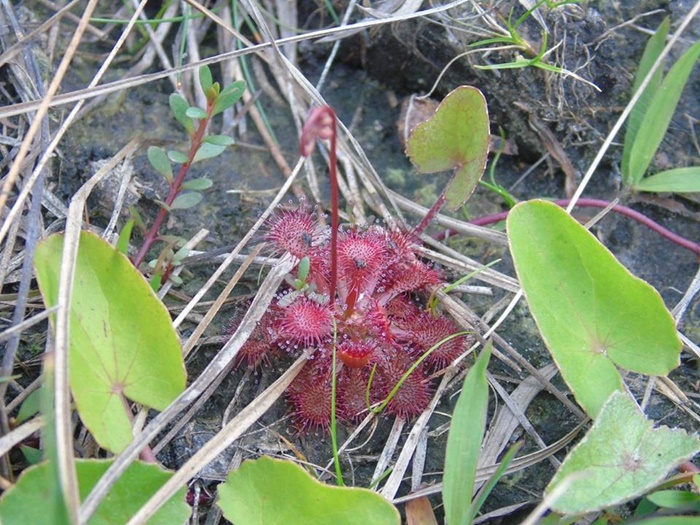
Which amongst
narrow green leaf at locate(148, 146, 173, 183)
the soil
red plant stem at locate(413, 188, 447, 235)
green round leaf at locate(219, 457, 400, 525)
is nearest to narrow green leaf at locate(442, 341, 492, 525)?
green round leaf at locate(219, 457, 400, 525)

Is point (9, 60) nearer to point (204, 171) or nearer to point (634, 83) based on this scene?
point (204, 171)

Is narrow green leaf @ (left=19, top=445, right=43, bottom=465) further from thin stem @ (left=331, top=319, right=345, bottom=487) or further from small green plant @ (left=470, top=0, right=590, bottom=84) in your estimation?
small green plant @ (left=470, top=0, right=590, bottom=84)

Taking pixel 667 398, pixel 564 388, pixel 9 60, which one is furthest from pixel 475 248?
pixel 9 60

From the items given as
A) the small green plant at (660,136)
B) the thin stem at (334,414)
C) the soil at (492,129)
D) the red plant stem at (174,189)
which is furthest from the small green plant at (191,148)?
the small green plant at (660,136)

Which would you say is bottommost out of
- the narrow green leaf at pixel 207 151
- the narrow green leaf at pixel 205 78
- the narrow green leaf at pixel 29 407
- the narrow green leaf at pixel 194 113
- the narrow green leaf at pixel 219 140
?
the narrow green leaf at pixel 29 407

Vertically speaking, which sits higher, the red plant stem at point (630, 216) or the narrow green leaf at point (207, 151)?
the narrow green leaf at point (207, 151)

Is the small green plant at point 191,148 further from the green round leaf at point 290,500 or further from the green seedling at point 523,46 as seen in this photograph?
the green seedling at point 523,46

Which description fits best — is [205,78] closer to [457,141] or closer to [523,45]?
[457,141]
